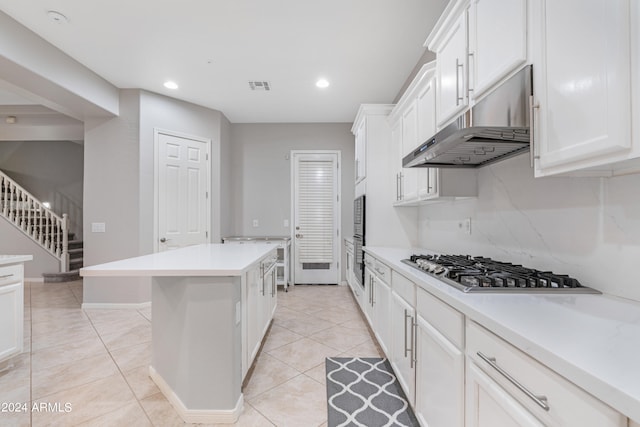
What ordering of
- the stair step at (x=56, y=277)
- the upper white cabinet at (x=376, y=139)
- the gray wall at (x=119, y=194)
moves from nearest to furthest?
the upper white cabinet at (x=376, y=139), the gray wall at (x=119, y=194), the stair step at (x=56, y=277)

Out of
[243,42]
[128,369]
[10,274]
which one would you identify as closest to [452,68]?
[243,42]

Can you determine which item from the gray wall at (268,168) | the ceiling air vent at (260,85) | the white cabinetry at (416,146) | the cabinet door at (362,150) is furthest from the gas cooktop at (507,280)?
the gray wall at (268,168)

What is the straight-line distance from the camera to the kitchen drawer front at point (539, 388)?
0.62 m

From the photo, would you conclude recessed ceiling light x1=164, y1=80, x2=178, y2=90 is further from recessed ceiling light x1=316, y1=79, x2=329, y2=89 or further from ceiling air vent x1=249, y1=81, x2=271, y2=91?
recessed ceiling light x1=316, y1=79, x2=329, y2=89

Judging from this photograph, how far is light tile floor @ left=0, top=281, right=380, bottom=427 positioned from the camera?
1.77 meters

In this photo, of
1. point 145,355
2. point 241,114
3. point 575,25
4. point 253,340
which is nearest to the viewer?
point 575,25

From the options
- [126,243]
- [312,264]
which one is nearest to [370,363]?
[312,264]

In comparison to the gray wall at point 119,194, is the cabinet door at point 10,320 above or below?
below

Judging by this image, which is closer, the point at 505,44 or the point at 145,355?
the point at 505,44

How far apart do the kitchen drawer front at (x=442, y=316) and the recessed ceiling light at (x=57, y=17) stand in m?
3.46

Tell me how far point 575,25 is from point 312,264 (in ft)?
15.0

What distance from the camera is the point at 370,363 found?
239 centimetres

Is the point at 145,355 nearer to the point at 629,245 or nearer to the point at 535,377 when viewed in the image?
the point at 535,377

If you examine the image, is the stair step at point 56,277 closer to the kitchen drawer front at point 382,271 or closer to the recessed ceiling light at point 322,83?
the recessed ceiling light at point 322,83
